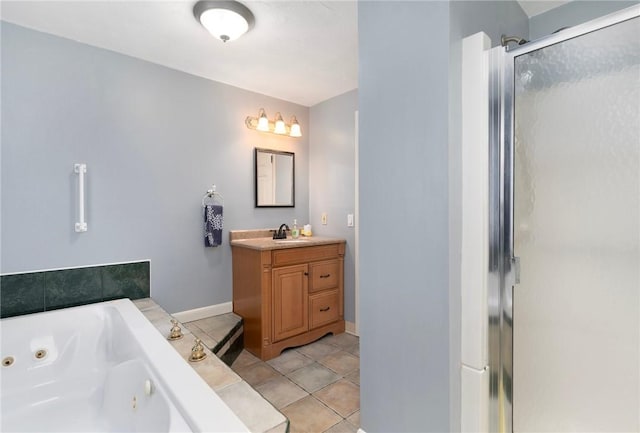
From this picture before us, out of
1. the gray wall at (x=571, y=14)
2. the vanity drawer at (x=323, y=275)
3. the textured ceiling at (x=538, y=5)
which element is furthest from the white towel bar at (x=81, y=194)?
the gray wall at (x=571, y=14)

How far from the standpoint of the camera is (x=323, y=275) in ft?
9.45

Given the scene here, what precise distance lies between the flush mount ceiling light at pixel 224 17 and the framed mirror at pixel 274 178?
1287mm

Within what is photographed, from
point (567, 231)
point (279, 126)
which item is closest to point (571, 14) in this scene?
point (567, 231)

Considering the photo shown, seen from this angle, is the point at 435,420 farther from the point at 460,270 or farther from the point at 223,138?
the point at 223,138

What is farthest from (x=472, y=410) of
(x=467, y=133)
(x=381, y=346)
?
(x=467, y=133)

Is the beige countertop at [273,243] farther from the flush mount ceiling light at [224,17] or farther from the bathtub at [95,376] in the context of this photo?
the flush mount ceiling light at [224,17]

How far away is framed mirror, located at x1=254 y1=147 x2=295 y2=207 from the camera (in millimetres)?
3143

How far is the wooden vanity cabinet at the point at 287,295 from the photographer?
2494 millimetres

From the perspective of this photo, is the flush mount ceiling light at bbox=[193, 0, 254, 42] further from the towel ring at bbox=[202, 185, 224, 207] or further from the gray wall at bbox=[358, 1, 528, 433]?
the towel ring at bbox=[202, 185, 224, 207]

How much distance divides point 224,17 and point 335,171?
1.72 meters

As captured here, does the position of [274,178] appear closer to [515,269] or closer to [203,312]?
[203,312]

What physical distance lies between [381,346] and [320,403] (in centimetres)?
73

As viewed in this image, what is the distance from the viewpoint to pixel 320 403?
195 centimetres

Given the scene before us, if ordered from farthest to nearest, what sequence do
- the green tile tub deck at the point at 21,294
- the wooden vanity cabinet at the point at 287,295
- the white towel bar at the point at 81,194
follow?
the wooden vanity cabinet at the point at 287,295, the white towel bar at the point at 81,194, the green tile tub deck at the point at 21,294
